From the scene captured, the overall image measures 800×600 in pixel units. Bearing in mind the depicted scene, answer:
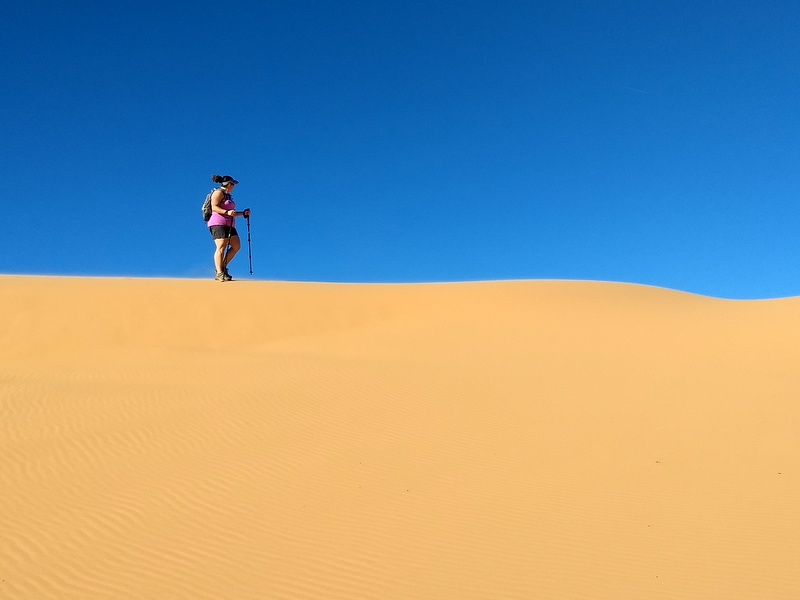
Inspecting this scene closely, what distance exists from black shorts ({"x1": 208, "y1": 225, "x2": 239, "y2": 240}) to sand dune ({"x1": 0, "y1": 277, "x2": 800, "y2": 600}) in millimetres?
3534

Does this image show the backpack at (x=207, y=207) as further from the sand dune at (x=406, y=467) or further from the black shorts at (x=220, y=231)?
the sand dune at (x=406, y=467)

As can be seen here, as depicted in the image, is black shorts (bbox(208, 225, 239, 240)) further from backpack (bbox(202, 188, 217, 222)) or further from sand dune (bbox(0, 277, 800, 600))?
sand dune (bbox(0, 277, 800, 600))

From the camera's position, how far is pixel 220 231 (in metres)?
14.1

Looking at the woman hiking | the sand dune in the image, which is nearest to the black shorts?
the woman hiking

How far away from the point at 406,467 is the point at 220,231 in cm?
1001

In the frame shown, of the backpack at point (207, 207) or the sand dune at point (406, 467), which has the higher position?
the backpack at point (207, 207)

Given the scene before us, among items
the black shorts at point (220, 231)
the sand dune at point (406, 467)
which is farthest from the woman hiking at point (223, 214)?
the sand dune at point (406, 467)

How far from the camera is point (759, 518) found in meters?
4.36

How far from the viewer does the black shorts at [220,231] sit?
46.2ft

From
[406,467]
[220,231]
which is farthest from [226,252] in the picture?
[406,467]

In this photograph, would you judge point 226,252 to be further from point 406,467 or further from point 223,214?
point 406,467

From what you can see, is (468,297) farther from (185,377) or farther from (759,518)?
(759,518)

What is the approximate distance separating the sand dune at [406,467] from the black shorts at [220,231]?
11.6ft

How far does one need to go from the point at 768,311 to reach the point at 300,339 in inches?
414
